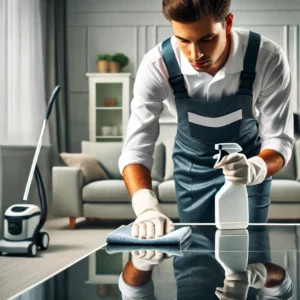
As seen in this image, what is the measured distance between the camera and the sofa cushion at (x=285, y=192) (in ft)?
16.8

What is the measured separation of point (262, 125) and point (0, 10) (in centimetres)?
380

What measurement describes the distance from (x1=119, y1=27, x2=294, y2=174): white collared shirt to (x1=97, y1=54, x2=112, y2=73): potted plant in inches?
185

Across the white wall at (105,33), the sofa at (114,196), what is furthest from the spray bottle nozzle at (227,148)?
the white wall at (105,33)

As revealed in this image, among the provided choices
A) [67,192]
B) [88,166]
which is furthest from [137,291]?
[88,166]

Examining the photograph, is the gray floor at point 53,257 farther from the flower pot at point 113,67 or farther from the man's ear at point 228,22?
the flower pot at point 113,67

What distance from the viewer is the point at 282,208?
5176mm

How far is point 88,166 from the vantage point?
5492 mm

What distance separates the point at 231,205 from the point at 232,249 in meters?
0.30

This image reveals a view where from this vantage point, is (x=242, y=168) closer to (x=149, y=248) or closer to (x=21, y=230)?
(x=149, y=248)

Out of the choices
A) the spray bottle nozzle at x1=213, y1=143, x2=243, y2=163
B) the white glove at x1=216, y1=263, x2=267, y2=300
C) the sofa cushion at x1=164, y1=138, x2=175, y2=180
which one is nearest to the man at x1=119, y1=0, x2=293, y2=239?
the spray bottle nozzle at x1=213, y1=143, x2=243, y2=163

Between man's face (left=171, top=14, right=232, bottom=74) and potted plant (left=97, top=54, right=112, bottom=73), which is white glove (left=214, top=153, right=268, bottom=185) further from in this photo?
potted plant (left=97, top=54, right=112, bottom=73)

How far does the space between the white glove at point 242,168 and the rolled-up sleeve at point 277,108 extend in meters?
0.16

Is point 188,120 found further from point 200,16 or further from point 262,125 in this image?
point 200,16

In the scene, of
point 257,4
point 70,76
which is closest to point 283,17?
point 257,4
